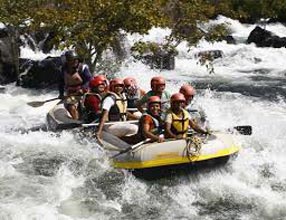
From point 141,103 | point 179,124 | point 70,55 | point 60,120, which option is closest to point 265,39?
point 70,55

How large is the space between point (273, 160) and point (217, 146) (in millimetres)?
1839

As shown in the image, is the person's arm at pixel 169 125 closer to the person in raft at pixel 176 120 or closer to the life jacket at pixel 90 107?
the person in raft at pixel 176 120

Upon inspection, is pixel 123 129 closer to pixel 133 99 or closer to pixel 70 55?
pixel 133 99

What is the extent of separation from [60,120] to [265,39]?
63.6 feet

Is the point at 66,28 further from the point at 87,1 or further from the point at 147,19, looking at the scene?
the point at 147,19

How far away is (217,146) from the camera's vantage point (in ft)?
26.6

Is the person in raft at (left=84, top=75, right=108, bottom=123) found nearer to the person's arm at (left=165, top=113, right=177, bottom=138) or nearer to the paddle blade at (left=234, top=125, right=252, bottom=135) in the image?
the person's arm at (left=165, top=113, right=177, bottom=138)

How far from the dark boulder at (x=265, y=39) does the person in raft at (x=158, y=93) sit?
60.5 feet

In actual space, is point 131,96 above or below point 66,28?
below

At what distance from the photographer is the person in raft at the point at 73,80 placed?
10491mm

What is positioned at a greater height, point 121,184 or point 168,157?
point 168,157

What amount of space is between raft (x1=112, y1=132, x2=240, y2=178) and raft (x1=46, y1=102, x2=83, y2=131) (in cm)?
165

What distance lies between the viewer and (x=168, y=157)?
779cm

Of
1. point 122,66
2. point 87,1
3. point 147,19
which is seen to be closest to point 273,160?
point 147,19
